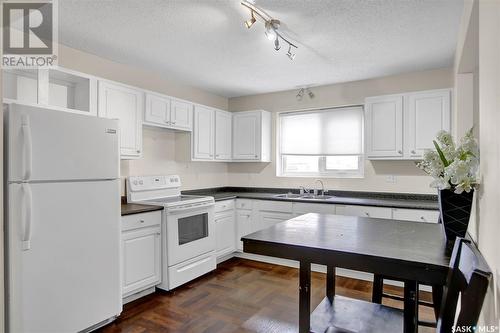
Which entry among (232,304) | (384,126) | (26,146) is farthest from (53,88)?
(384,126)

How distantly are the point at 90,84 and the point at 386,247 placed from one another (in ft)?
9.02

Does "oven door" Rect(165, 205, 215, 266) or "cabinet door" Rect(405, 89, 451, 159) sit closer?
"oven door" Rect(165, 205, 215, 266)

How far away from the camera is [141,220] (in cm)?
284

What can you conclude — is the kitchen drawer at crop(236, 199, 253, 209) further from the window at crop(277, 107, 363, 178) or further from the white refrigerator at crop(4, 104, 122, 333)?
the white refrigerator at crop(4, 104, 122, 333)

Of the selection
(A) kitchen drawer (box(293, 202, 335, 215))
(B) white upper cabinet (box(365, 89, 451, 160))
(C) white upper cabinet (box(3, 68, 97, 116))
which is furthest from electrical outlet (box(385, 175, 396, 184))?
(C) white upper cabinet (box(3, 68, 97, 116))

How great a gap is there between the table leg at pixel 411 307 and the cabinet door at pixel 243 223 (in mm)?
2544

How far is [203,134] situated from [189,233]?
142 cm

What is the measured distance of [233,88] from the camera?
14.3 feet

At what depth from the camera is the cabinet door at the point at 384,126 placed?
3441 mm

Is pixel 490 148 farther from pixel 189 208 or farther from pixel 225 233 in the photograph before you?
pixel 225 233

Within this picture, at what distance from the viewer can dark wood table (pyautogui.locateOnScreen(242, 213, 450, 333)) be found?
133cm

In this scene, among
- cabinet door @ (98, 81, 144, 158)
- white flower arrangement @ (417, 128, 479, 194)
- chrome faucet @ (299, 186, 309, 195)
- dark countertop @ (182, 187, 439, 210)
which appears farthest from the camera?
chrome faucet @ (299, 186, 309, 195)

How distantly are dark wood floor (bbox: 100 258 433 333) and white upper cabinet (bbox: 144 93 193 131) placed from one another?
6.07ft

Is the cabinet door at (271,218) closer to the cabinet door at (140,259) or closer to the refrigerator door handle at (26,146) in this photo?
the cabinet door at (140,259)
